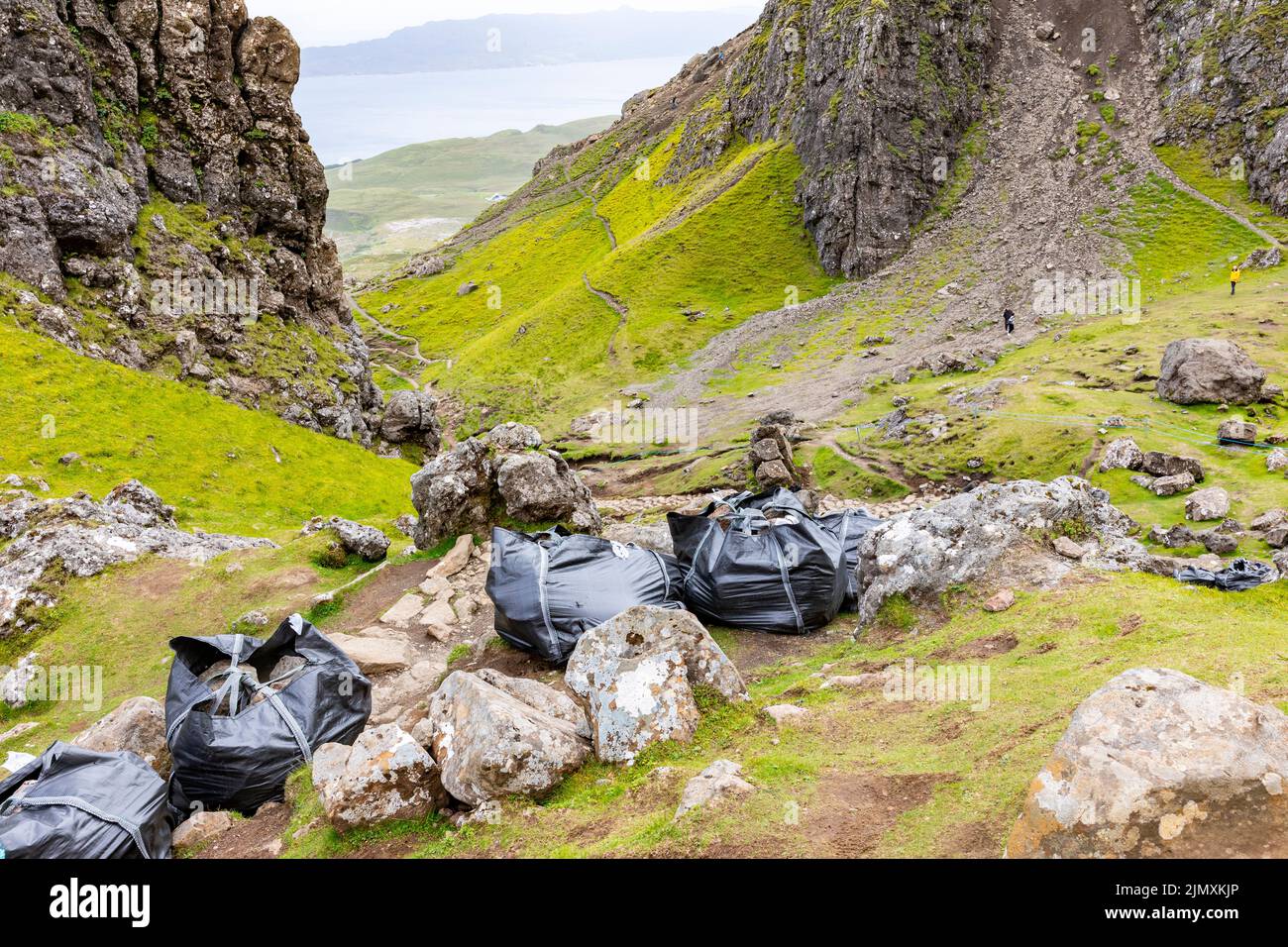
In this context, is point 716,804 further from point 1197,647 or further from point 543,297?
point 543,297

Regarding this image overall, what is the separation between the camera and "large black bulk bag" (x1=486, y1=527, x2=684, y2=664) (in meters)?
15.0

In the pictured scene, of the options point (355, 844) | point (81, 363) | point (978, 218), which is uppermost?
point (978, 218)

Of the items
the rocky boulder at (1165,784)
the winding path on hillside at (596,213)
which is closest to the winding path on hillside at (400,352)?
the winding path on hillside at (596,213)

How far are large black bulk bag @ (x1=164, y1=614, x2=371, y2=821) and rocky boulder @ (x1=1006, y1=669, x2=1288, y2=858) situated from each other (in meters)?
10.9

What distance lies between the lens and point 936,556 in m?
14.7

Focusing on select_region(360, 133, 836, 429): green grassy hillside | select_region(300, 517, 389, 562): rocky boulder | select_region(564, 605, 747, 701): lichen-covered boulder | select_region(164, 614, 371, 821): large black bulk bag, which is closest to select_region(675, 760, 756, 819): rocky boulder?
select_region(564, 605, 747, 701): lichen-covered boulder

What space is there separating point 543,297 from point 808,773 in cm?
13372

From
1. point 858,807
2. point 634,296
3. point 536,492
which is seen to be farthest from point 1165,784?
point 634,296

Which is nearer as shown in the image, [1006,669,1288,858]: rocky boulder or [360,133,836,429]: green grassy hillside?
[1006,669,1288,858]: rocky boulder

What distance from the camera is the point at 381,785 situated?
8.36 m

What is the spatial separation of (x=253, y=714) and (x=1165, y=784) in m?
12.4

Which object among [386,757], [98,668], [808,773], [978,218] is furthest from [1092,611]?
[978,218]

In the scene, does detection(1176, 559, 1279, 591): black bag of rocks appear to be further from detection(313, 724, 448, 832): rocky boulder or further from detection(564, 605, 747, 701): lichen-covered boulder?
detection(313, 724, 448, 832): rocky boulder

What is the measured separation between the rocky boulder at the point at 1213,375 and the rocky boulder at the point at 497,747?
45726 millimetres
